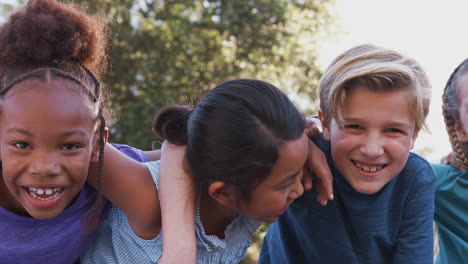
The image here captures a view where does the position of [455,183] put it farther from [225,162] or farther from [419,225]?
[225,162]

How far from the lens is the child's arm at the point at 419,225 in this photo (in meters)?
2.33

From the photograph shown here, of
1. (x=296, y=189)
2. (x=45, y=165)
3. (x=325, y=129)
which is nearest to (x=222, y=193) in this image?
(x=296, y=189)

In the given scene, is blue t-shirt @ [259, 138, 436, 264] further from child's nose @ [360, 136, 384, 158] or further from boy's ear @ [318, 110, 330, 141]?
child's nose @ [360, 136, 384, 158]

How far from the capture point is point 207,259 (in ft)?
7.77

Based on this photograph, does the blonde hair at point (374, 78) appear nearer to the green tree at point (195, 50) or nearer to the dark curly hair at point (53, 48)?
the dark curly hair at point (53, 48)

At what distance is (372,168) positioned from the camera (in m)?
2.27

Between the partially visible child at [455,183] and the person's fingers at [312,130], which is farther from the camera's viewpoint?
the partially visible child at [455,183]

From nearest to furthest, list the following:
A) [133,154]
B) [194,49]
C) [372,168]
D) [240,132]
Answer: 1. [240,132]
2. [372,168]
3. [133,154]
4. [194,49]

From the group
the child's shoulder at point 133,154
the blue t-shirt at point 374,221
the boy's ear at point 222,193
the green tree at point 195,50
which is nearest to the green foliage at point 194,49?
the green tree at point 195,50

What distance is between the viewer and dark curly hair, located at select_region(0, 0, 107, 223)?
6.52 feet

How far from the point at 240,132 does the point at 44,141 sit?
2.32 ft

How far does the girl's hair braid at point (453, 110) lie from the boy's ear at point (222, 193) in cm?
131

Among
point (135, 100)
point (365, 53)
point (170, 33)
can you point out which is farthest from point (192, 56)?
point (365, 53)

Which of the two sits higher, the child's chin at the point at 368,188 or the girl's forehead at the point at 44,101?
the girl's forehead at the point at 44,101
